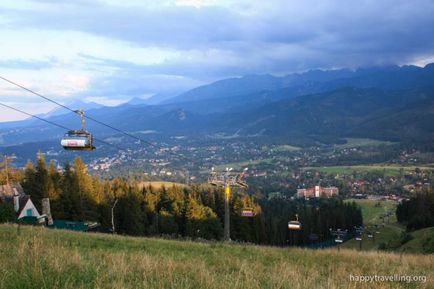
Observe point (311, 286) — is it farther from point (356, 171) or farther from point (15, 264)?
point (356, 171)

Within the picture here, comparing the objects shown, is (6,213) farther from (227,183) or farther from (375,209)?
(375,209)

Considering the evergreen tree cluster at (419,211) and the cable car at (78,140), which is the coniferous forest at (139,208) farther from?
the evergreen tree cluster at (419,211)

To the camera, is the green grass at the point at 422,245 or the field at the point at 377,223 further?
the field at the point at 377,223

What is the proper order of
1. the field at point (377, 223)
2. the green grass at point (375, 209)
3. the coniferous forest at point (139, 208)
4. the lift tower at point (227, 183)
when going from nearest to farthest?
the lift tower at point (227, 183) → the coniferous forest at point (139, 208) → the field at point (377, 223) → the green grass at point (375, 209)

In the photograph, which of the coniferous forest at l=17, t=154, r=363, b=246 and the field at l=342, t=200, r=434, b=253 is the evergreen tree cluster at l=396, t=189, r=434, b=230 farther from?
the coniferous forest at l=17, t=154, r=363, b=246

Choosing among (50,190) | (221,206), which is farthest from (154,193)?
(50,190)

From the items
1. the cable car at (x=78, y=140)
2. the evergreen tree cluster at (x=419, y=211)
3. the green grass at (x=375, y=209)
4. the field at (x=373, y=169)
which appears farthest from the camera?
the field at (x=373, y=169)

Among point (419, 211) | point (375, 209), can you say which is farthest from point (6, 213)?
point (375, 209)

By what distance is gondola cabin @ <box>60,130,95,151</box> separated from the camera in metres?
19.3

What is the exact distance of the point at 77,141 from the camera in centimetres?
1933

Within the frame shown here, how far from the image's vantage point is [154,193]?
2408 inches

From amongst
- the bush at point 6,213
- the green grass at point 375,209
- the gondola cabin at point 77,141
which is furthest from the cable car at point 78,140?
the green grass at point 375,209

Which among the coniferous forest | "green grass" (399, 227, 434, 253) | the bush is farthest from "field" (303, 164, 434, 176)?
the bush

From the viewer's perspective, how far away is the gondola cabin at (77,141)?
19297 millimetres
